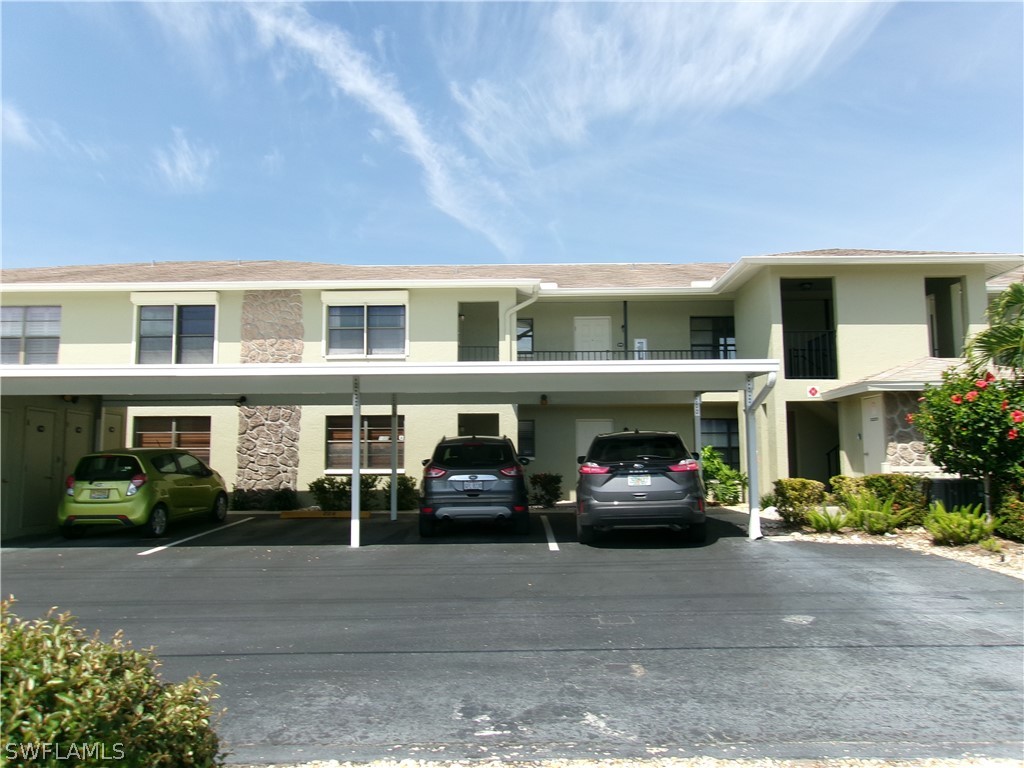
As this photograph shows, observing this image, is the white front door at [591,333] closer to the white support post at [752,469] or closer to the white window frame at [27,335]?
the white support post at [752,469]

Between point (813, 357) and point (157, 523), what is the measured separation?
14485 mm

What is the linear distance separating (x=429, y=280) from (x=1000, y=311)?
37.1 ft

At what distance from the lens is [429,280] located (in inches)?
694

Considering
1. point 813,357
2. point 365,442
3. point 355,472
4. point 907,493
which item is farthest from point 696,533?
point 365,442

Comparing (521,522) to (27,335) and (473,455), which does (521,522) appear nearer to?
(473,455)

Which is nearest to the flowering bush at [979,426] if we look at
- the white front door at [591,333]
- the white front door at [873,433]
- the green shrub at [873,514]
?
the green shrub at [873,514]

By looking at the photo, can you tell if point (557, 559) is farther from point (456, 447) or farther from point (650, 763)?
point (650, 763)

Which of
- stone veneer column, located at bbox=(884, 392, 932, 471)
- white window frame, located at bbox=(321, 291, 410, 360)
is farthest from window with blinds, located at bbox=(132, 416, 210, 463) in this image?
stone veneer column, located at bbox=(884, 392, 932, 471)

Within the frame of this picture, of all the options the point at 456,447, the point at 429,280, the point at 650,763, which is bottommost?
the point at 650,763

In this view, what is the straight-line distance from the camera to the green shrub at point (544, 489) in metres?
18.5

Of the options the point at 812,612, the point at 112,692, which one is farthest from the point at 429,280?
the point at 112,692

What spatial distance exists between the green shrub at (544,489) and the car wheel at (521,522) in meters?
6.33

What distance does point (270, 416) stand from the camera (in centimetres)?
1812

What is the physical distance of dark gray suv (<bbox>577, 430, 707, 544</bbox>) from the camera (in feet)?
33.7
